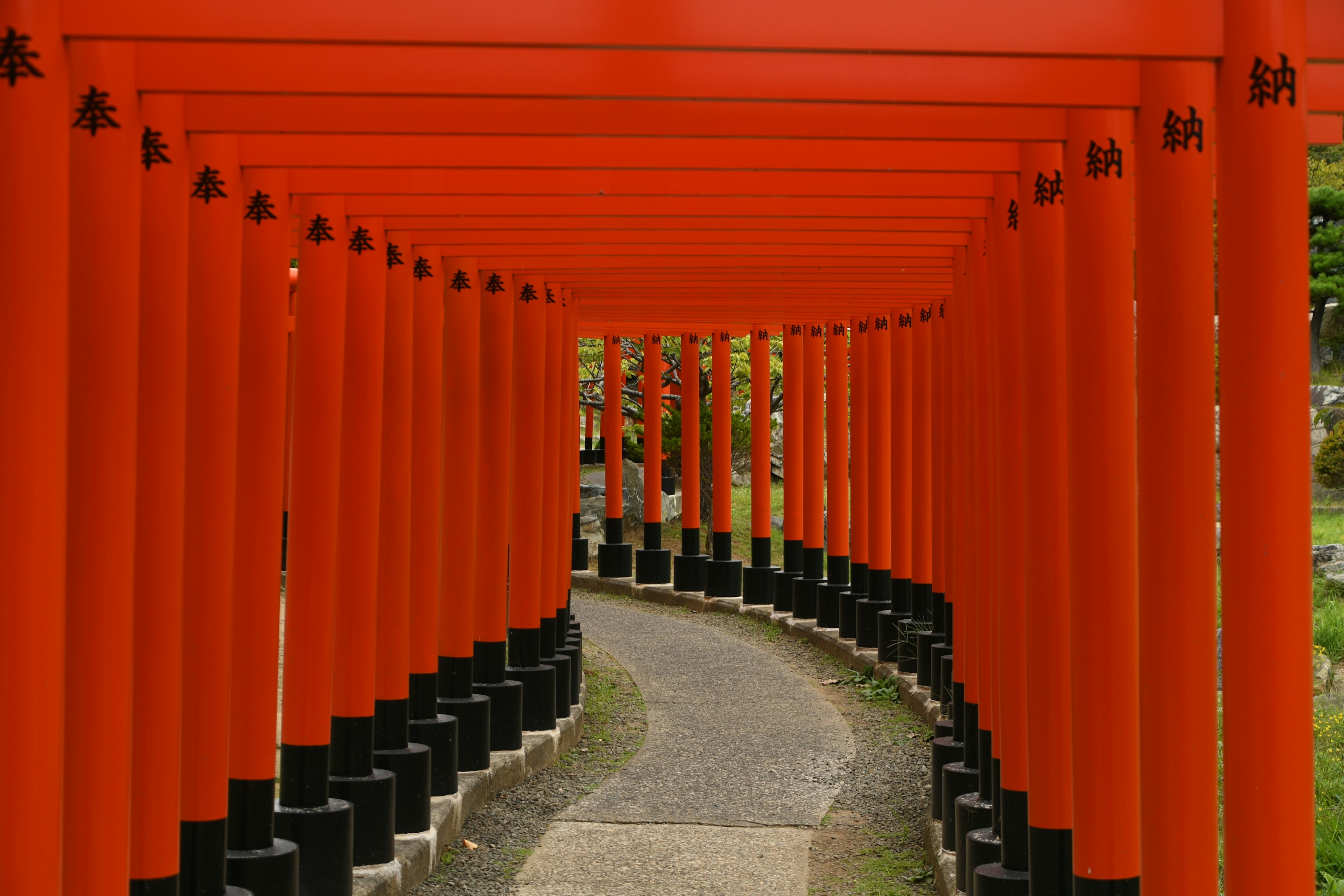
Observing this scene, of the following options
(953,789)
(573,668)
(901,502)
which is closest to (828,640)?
(901,502)

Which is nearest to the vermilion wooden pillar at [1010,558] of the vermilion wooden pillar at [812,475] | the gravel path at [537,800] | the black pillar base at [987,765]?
the black pillar base at [987,765]

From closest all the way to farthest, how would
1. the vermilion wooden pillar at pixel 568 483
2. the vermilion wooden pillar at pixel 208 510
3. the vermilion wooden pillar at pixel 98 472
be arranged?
the vermilion wooden pillar at pixel 98 472 → the vermilion wooden pillar at pixel 208 510 → the vermilion wooden pillar at pixel 568 483

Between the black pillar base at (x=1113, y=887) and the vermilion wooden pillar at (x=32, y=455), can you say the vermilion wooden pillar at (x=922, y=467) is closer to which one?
the black pillar base at (x=1113, y=887)

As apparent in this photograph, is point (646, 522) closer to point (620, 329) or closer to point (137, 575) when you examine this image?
point (620, 329)

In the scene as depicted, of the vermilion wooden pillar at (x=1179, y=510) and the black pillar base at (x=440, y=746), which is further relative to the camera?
the black pillar base at (x=440, y=746)

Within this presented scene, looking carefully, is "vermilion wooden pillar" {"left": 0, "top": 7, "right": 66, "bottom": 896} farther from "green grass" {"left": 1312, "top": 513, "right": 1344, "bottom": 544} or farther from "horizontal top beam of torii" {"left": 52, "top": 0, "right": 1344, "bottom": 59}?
"green grass" {"left": 1312, "top": 513, "right": 1344, "bottom": 544}

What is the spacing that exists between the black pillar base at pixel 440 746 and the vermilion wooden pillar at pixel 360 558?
0.86 meters

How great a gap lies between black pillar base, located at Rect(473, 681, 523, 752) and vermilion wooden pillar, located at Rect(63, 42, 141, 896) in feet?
15.4

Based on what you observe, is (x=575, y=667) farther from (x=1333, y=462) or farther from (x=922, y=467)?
(x=1333, y=462)

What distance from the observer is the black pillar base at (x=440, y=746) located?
23.5 feet

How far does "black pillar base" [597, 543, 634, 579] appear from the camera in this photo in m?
17.2

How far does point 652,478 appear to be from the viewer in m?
16.9

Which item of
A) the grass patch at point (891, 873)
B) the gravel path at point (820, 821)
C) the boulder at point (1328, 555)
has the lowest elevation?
the grass patch at point (891, 873)

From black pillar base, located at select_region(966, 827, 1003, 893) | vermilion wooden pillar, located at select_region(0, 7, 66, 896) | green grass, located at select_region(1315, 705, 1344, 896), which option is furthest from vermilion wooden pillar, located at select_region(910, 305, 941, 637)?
vermilion wooden pillar, located at select_region(0, 7, 66, 896)
